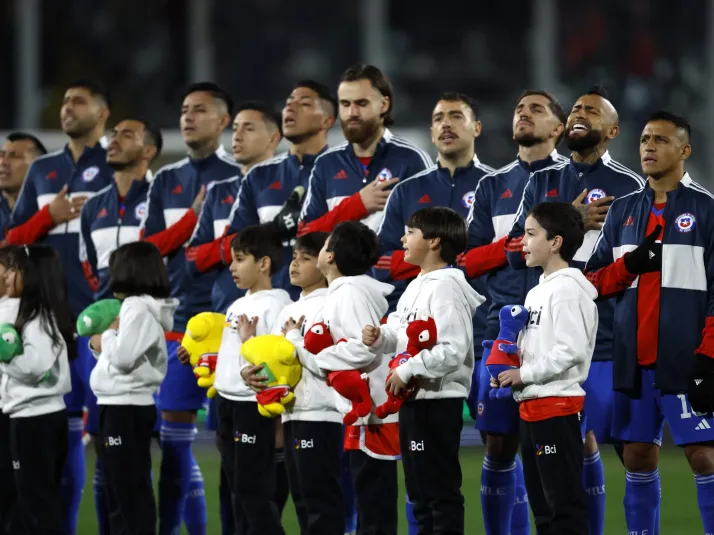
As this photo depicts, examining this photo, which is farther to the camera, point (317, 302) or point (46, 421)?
point (46, 421)

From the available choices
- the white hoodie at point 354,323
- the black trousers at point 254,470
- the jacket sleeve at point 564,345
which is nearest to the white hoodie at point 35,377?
the black trousers at point 254,470

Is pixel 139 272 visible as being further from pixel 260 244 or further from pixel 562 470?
pixel 562 470

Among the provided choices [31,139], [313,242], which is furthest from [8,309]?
[31,139]

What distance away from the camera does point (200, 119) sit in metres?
7.10

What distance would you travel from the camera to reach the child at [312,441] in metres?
5.38

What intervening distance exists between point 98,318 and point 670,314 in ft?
7.94

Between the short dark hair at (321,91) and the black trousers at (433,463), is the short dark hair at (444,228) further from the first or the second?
the short dark hair at (321,91)

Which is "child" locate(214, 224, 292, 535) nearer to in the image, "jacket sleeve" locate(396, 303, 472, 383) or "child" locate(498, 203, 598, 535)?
"jacket sleeve" locate(396, 303, 472, 383)

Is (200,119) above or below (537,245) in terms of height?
Result: above

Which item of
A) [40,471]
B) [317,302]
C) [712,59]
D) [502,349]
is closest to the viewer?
[502,349]

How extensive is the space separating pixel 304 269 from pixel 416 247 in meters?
0.56

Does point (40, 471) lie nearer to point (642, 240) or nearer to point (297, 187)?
point (297, 187)

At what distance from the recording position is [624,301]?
17.6 ft

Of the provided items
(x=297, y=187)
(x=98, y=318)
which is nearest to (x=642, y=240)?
(x=297, y=187)
